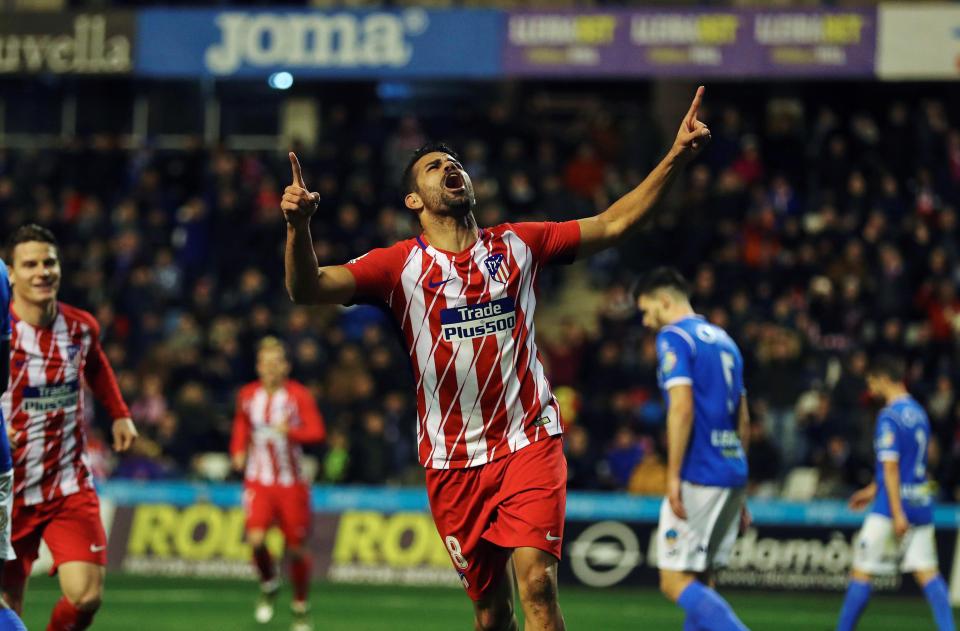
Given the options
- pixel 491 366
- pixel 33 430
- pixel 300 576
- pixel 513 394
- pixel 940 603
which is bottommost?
pixel 300 576

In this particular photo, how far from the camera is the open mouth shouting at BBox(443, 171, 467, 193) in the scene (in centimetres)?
718

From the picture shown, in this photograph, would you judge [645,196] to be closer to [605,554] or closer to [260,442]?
[260,442]

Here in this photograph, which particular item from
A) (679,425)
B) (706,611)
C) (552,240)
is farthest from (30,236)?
(706,611)

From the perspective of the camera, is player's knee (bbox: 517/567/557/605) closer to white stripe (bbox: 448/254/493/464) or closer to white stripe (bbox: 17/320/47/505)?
white stripe (bbox: 448/254/493/464)

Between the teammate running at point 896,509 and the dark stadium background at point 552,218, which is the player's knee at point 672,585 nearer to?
the teammate running at point 896,509

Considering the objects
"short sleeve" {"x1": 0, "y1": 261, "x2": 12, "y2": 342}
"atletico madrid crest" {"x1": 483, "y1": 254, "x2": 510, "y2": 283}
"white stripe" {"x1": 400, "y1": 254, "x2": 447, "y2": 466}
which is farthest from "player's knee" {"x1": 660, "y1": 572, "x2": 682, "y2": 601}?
"short sleeve" {"x1": 0, "y1": 261, "x2": 12, "y2": 342}

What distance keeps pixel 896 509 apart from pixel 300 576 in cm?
500

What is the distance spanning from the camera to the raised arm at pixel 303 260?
20.8 ft

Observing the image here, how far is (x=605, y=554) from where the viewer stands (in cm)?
1742

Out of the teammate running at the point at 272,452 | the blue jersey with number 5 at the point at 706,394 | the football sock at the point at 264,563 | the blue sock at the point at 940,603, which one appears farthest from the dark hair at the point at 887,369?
the football sock at the point at 264,563

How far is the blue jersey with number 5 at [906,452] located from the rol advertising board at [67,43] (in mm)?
16676

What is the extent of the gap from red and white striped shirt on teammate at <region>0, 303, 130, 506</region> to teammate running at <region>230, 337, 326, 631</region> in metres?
5.20

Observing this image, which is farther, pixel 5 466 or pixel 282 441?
pixel 282 441

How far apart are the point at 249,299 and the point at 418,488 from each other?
17.5 ft
